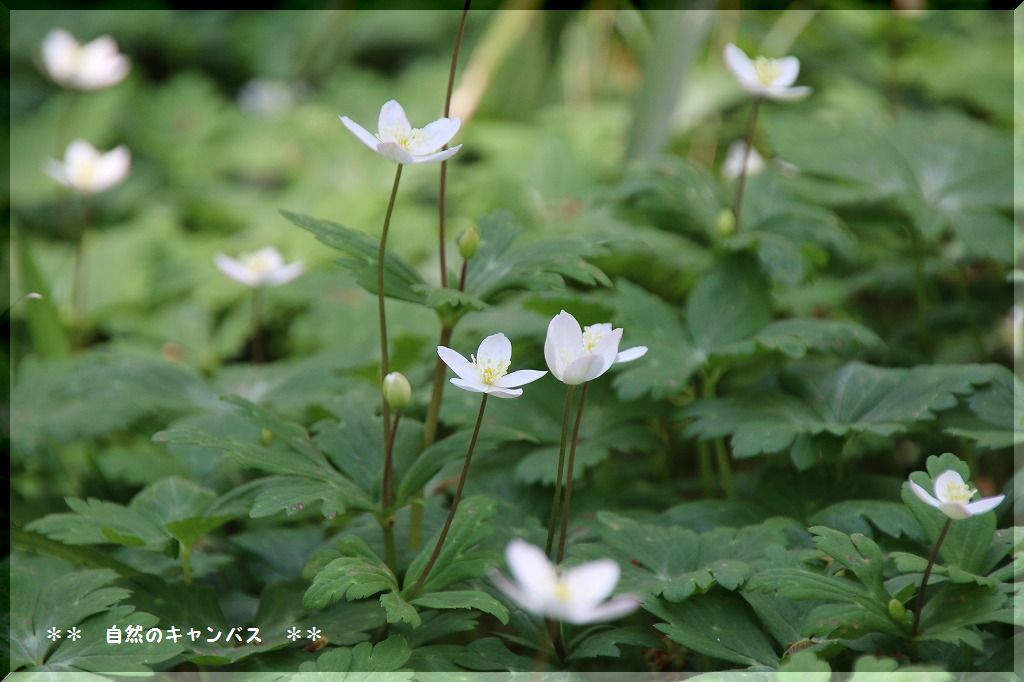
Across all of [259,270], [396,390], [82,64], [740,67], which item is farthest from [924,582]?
[82,64]

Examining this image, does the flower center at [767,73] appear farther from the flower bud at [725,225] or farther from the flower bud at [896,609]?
the flower bud at [896,609]

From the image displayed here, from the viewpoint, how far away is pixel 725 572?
1.12m

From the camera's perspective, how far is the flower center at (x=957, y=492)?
1017 mm

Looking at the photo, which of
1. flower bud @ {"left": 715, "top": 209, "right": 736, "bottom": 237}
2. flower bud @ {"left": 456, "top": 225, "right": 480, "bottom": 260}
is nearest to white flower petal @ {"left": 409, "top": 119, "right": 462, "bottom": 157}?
flower bud @ {"left": 456, "top": 225, "right": 480, "bottom": 260}

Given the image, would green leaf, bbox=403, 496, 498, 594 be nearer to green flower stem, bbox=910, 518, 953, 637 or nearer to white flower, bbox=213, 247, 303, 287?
green flower stem, bbox=910, 518, 953, 637

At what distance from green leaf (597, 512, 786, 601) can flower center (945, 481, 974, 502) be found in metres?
0.23

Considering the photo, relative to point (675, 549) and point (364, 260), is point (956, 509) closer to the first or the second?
point (675, 549)

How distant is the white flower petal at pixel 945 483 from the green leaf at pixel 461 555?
0.51 m

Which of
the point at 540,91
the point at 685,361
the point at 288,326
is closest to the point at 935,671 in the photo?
the point at 685,361

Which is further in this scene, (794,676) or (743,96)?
(743,96)

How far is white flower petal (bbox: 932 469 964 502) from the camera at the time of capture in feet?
3.37

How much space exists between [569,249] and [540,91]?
2.27 meters

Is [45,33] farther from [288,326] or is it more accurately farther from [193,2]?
[288,326]

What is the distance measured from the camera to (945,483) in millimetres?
1029
